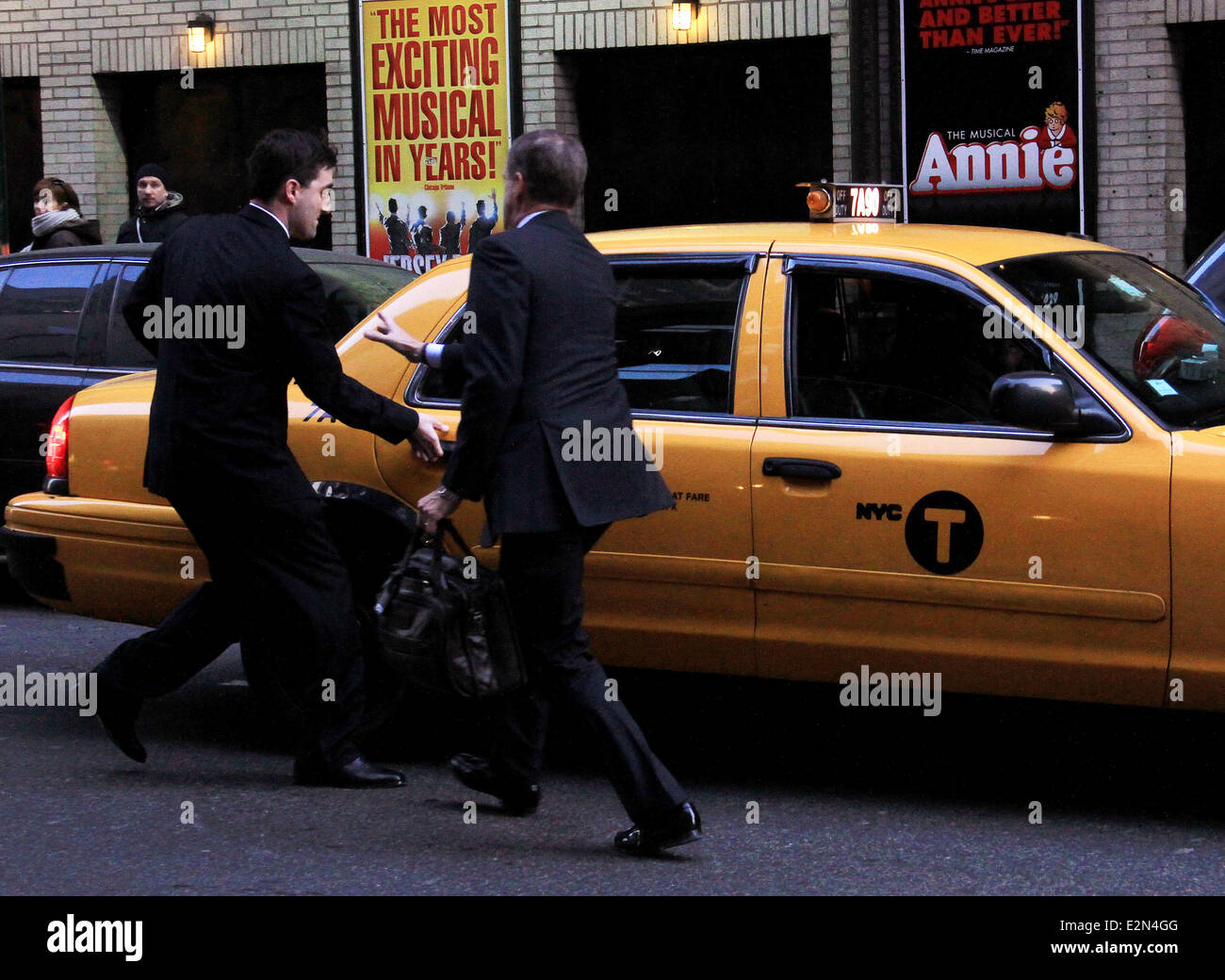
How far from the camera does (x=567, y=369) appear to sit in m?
4.52

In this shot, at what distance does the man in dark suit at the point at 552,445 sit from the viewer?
444cm

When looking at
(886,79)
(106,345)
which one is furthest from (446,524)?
(886,79)

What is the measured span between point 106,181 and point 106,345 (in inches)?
311

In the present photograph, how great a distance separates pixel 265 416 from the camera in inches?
197

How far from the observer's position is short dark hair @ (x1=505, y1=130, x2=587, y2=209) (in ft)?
15.0

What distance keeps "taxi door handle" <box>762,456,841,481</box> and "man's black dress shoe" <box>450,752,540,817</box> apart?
1050mm

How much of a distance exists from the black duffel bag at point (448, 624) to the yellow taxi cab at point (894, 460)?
0.45 m

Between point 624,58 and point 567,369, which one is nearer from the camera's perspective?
point 567,369

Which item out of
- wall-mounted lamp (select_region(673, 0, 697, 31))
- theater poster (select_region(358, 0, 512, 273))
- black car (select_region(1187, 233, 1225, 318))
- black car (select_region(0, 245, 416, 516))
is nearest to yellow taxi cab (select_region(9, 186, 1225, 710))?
black car (select_region(1187, 233, 1225, 318))

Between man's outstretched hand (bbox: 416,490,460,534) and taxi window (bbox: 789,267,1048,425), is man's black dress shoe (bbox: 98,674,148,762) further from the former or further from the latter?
taxi window (bbox: 789,267,1048,425)

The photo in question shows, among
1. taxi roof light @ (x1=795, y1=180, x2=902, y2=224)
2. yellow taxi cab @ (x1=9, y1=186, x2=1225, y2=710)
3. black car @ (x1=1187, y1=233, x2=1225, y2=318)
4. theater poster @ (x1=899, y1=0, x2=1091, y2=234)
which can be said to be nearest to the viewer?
yellow taxi cab @ (x1=9, y1=186, x2=1225, y2=710)

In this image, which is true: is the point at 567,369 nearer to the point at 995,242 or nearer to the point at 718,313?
the point at 718,313

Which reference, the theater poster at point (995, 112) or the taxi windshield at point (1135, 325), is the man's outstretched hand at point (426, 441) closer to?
the taxi windshield at point (1135, 325)

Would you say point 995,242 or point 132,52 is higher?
point 132,52
